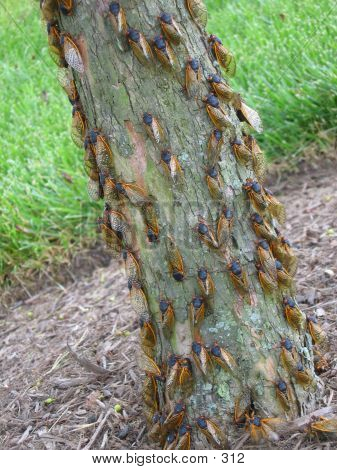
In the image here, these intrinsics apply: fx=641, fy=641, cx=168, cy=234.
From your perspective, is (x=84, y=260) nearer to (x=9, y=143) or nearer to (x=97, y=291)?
(x=97, y=291)

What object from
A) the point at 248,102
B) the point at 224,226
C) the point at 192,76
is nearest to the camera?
the point at 192,76

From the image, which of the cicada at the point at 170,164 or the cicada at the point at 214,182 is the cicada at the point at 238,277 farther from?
the cicada at the point at 170,164

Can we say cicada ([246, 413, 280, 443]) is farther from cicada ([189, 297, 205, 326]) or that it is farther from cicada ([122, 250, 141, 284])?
cicada ([122, 250, 141, 284])

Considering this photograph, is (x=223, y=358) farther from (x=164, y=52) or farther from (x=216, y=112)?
(x=164, y=52)

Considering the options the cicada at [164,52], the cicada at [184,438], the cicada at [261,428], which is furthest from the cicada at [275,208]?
the cicada at [184,438]

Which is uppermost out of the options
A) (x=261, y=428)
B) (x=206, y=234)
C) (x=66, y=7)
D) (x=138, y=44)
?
(x=66, y=7)

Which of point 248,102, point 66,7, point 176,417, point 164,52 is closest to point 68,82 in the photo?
point 66,7
